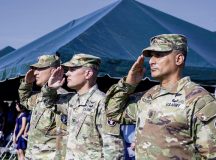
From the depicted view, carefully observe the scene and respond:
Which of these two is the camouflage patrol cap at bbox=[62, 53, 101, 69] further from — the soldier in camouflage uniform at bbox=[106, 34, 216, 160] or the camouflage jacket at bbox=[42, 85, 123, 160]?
the soldier in camouflage uniform at bbox=[106, 34, 216, 160]

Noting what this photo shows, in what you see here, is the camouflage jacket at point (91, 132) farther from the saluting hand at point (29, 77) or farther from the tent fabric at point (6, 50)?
the tent fabric at point (6, 50)

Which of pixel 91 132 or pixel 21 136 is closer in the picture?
pixel 91 132

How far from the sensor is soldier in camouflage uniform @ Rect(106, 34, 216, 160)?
2.86 meters

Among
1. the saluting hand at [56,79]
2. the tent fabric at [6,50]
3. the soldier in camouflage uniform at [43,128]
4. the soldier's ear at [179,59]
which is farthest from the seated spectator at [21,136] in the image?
the soldier's ear at [179,59]

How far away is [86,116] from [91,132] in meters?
0.17

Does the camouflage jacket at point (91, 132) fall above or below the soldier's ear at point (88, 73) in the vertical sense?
below

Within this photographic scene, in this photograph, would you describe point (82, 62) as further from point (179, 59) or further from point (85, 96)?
point (179, 59)

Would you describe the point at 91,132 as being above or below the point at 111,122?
below

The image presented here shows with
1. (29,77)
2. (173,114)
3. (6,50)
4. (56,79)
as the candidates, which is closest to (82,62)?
(56,79)

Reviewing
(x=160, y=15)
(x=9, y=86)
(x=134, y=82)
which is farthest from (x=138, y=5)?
(x=134, y=82)

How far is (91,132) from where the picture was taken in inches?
162

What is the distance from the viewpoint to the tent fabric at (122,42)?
6074 millimetres

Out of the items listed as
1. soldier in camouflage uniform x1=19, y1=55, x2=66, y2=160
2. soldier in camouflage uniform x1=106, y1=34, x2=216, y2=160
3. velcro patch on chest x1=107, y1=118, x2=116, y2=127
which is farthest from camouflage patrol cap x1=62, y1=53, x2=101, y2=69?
soldier in camouflage uniform x1=106, y1=34, x2=216, y2=160

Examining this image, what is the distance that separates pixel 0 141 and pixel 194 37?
256 inches
